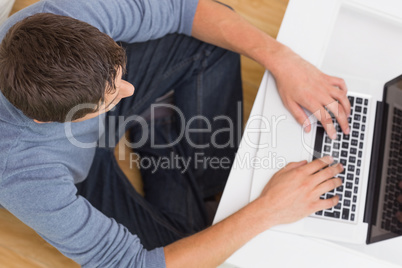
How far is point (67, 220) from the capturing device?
749 millimetres

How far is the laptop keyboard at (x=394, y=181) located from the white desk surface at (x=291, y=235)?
0.08m

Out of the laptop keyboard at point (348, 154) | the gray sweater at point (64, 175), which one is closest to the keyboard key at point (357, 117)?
the laptop keyboard at point (348, 154)

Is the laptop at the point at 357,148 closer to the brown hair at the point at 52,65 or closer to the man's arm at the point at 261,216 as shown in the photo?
the man's arm at the point at 261,216

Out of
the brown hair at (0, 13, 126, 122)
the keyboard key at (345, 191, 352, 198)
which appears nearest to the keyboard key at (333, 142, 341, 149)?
the keyboard key at (345, 191, 352, 198)

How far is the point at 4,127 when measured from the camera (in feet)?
2.36

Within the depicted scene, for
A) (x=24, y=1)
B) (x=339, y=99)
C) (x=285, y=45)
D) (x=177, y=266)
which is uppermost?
(x=24, y=1)

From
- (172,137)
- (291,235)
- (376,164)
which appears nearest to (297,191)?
(291,235)

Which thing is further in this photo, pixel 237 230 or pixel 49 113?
pixel 237 230

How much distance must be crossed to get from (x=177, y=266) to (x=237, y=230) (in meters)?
0.15

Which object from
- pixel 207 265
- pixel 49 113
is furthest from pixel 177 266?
pixel 49 113

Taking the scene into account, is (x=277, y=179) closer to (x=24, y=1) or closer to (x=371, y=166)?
(x=371, y=166)

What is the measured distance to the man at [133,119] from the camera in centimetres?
64

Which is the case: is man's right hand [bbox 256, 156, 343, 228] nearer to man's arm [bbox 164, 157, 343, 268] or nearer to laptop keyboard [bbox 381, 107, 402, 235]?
man's arm [bbox 164, 157, 343, 268]

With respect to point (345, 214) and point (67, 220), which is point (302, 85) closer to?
point (345, 214)
